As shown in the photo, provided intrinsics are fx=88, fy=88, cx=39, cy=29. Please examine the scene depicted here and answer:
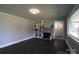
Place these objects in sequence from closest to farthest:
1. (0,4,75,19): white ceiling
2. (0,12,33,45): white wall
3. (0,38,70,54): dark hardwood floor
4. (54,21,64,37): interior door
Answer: (0,4,75,19): white ceiling < (0,38,70,54): dark hardwood floor < (0,12,33,45): white wall < (54,21,64,37): interior door

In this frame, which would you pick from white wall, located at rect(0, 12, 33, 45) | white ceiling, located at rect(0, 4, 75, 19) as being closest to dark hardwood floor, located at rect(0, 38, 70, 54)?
white wall, located at rect(0, 12, 33, 45)

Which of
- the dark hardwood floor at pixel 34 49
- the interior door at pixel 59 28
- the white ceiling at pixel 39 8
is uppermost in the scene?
the white ceiling at pixel 39 8

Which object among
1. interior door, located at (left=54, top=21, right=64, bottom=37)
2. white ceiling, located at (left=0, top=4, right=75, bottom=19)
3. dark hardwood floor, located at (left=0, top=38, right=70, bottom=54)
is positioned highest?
white ceiling, located at (left=0, top=4, right=75, bottom=19)

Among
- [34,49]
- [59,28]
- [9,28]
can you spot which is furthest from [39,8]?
[59,28]

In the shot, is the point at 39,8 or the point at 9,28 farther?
the point at 9,28

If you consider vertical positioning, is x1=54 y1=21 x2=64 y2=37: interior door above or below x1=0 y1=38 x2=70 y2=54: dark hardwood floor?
above

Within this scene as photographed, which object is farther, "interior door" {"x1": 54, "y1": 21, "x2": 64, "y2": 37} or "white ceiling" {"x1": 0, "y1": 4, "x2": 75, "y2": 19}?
"interior door" {"x1": 54, "y1": 21, "x2": 64, "y2": 37}

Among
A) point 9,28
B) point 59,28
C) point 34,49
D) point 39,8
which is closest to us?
point 39,8

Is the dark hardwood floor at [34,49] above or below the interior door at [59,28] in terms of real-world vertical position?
below

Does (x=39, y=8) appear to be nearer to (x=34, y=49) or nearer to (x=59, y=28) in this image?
(x=34, y=49)

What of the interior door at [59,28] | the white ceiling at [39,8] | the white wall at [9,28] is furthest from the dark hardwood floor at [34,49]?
the interior door at [59,28]

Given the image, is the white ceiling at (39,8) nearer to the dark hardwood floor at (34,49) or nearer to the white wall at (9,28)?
the white wall at (9,28)

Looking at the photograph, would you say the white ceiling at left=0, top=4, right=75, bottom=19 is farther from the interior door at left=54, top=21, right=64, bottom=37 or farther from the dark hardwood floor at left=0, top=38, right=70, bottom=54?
the interior door at left=54, top=21, right=64, bottom=37

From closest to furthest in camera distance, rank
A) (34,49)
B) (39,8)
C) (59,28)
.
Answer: (39,8), (34,49), (59,28)
